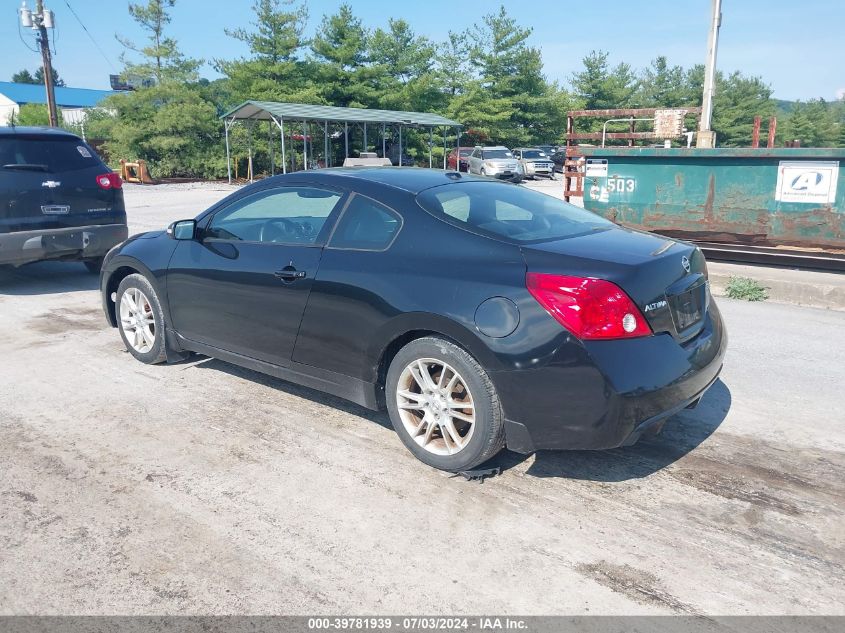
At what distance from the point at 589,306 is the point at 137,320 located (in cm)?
368

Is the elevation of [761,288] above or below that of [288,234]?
below

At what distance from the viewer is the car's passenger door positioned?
4188 mm

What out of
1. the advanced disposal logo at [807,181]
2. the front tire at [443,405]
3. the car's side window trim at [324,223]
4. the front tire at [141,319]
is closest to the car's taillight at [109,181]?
the front tire at [141,319]

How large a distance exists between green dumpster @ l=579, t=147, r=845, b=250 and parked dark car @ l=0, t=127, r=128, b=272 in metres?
6.62

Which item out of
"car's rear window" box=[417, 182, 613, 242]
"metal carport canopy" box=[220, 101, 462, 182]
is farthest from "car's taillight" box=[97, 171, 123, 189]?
"metal carport canopy" box=[220, 101, 462, 182]

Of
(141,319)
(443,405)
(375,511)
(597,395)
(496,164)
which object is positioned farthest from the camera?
(496,164)

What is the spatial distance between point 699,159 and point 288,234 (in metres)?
7.01

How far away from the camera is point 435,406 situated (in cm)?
362

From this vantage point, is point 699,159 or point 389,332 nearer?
point 389,332

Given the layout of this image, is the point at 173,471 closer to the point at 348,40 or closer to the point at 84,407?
the point at 84,407

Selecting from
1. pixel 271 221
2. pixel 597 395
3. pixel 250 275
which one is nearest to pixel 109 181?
pixel 271 221

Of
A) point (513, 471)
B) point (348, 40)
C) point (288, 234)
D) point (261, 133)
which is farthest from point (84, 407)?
point (348, 40)

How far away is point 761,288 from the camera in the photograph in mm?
8000

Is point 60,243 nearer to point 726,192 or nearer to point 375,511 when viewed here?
point 375,511
